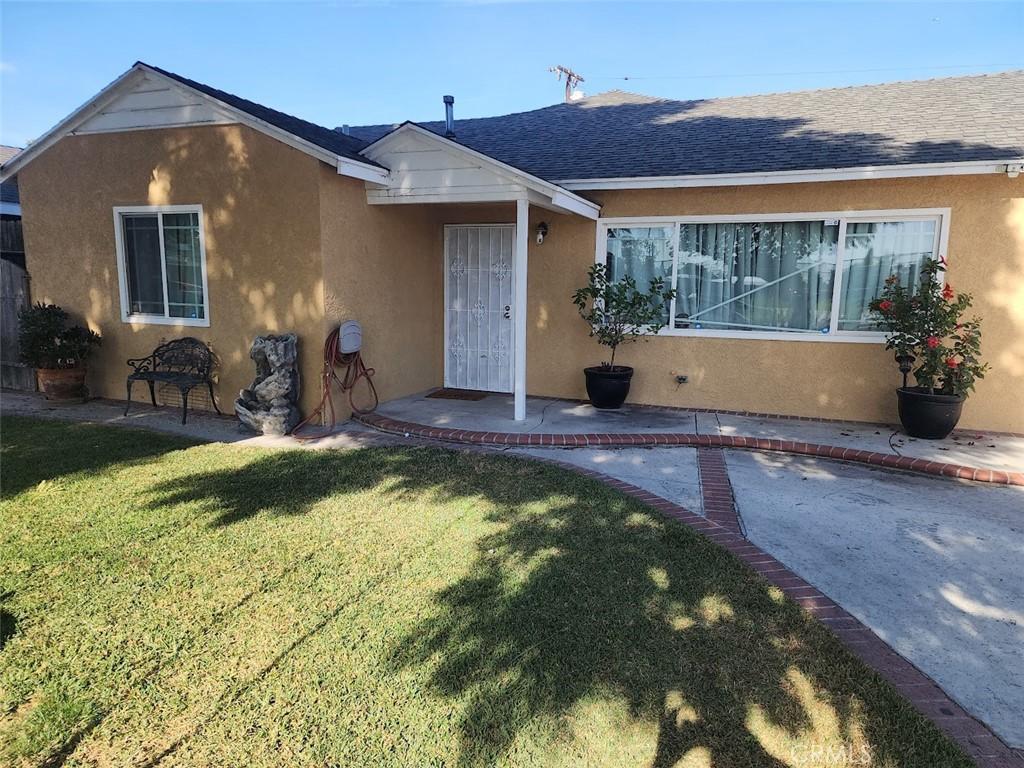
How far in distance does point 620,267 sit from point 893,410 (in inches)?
142

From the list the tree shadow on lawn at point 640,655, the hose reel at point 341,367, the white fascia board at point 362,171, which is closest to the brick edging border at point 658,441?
the hose reel at point 341,367

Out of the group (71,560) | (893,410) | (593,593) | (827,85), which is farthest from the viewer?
(827,85)

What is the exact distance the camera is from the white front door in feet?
28.7

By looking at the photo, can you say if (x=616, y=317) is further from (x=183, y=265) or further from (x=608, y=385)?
(x=183, y=265)

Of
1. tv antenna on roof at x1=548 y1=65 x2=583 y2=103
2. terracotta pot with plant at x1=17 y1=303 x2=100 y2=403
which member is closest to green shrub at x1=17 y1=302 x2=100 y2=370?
terracotta pot with plant at x1=17 y1=303 x2=100 y2=403

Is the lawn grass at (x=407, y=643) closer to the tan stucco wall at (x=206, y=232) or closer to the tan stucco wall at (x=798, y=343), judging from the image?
the tan stucco wall at (x=206, y=232)

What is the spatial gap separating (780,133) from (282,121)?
6.14 m

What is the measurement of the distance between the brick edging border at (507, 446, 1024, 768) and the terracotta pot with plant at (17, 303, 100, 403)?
7634mm

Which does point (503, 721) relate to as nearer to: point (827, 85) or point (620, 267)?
point (620, 267)

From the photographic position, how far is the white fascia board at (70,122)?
7438mm

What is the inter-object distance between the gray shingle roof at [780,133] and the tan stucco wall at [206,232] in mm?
3082

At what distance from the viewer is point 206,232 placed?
7.46m

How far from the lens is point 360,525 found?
4336 millimetres

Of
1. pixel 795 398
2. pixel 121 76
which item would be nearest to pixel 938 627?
pixel 795 398
